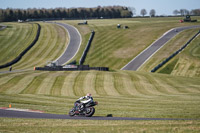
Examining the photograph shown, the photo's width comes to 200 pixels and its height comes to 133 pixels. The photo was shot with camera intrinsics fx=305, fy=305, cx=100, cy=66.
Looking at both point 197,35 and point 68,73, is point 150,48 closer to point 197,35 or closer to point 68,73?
point 197,35

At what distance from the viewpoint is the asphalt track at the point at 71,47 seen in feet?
301

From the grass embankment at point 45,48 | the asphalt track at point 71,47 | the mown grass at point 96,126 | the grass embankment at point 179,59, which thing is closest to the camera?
the mown grass at point 96,126

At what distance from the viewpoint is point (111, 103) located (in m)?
31.6

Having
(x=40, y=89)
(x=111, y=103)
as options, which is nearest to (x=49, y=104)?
(x=111, y=103)

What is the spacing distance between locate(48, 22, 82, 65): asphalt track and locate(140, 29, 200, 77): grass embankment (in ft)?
84.6

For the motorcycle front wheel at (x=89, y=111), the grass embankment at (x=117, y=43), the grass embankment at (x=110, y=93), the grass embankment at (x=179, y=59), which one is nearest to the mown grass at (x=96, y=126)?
the motorcycle front wheel at (x=89, y=111)

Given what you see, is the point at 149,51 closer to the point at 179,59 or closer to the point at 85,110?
the point at 179,59

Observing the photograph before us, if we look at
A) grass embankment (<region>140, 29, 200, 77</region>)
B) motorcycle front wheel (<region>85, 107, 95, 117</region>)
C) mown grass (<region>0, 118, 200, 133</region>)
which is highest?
mown grass (<region>0, 118, 200, 133</region>)

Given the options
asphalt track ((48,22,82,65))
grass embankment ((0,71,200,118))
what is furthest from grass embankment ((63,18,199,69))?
grass embankment ((0,71,200,118))

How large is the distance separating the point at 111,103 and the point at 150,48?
6439 centimetres

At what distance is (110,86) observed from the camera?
47.8 m

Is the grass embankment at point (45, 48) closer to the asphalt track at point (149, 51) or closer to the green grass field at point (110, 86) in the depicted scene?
the green grass field at point (110, 86)

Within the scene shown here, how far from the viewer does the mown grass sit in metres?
18.3

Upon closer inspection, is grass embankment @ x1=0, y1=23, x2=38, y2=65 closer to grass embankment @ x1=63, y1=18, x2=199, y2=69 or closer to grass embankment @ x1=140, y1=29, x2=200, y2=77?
grass embankment @ x1=63, y1=18, x2=199, y2=69
